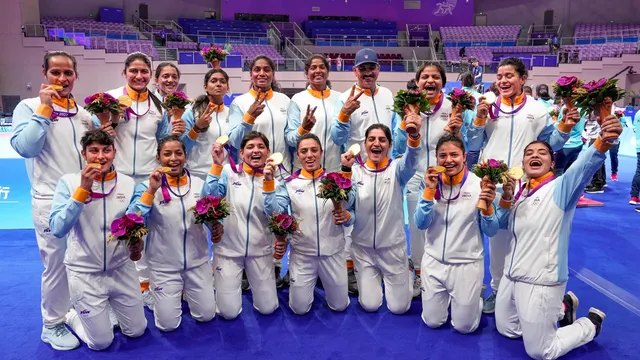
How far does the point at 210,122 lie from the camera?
5.52 meters

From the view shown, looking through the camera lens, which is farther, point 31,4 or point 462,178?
point 31,4

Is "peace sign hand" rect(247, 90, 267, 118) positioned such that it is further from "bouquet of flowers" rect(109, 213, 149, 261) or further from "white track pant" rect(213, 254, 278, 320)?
"bouquet of flowers" rect(109, 213, 149, 261)

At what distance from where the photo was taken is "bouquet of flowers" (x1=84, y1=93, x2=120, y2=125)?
4457mm

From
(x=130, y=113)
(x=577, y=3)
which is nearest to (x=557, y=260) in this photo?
(x=130, y=113)

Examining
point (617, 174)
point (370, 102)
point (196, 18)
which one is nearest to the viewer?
point (370, 102)

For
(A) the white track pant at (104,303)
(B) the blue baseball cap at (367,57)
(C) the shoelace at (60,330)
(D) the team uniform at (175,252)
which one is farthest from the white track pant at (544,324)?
(C) the shoelace at (60,330)

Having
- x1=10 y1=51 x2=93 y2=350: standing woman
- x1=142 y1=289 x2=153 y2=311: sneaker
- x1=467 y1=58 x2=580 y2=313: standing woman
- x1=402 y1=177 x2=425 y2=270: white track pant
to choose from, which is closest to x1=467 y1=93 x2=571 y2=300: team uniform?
x1=467 y1=58 x2=580 y2=313: standing woman

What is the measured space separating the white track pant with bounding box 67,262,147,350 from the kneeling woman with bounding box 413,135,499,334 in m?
2.79

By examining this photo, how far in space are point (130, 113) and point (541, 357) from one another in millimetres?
4531

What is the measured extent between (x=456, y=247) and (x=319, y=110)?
7.26 feet

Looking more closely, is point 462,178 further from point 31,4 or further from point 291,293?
point 31,4

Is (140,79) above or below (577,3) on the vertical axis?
below

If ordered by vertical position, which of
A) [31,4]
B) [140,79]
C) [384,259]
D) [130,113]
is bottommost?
[384,259]

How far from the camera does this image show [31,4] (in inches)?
917
